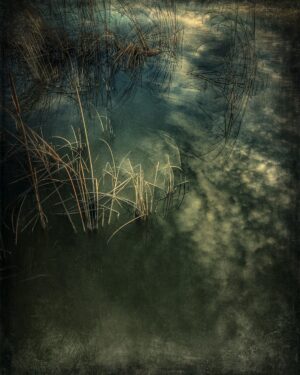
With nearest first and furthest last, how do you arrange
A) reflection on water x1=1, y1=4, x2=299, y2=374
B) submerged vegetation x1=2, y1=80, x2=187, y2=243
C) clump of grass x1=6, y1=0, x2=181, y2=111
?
reflection on water x1=1, y1=4, x2=299, y2=374, submerged vegetation x1=2, y1=80, x2=187, y2=243, clump of grass x1=6, y1=0, x2=181, y2=111

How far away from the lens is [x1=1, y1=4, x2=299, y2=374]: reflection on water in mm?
1608

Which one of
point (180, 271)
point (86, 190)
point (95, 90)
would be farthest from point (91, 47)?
point (180, 271)

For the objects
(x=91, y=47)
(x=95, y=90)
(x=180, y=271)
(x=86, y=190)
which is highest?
(x=91, y=47)

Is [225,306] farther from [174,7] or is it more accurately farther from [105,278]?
[174,7]

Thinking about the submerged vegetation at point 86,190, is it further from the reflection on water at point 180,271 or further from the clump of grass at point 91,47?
the clump of grass at point 91,47

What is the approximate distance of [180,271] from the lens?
73.0 inches

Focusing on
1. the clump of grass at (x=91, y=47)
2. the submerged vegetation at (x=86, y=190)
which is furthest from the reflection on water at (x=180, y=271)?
the clump of grass at (x=91, y=47)

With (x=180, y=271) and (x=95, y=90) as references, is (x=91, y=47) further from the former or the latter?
(x=180, y=271)

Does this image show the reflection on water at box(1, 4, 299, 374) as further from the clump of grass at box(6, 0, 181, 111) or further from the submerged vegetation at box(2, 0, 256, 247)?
the clump of grass at box(6, 0, 181, 111)

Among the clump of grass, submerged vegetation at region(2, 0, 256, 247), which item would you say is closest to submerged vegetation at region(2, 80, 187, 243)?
submerged vegetation at region(2, 0, 256, 247)

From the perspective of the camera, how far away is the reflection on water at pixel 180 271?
1.61 meters

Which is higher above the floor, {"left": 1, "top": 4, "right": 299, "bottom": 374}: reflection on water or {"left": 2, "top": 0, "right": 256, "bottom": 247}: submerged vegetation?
{"left": 2, "top": 0, "right": 256, "bottom": 247}: submerged vegetation

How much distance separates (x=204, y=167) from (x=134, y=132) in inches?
18.7

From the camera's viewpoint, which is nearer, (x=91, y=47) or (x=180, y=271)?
(x=180, y=271)
